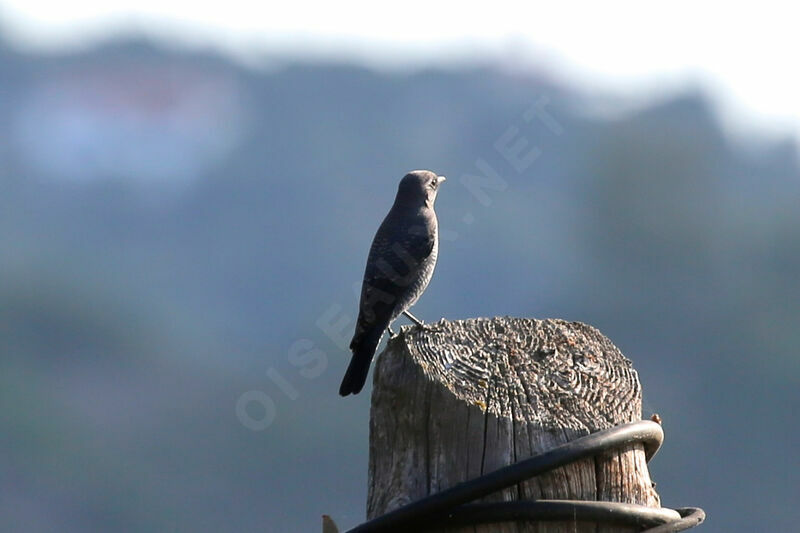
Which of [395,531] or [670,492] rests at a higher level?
[670,492]

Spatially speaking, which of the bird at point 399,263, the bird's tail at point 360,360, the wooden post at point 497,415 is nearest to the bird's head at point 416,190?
the bird at point 399,263

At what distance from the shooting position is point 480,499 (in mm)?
3092

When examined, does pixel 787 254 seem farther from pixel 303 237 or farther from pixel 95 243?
pixel 95 243

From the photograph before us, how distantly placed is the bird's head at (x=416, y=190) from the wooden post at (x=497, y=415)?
4512 mm

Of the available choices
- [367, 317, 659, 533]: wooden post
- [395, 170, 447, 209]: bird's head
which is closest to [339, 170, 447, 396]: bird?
[395, 170, 447, 209]: bird's head

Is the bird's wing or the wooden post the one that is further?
the bird's wing

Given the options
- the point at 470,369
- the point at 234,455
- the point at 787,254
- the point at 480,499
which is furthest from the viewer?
the point at 787,254

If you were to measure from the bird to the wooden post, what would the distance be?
3.28m

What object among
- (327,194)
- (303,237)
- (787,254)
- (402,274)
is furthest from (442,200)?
(402,274)

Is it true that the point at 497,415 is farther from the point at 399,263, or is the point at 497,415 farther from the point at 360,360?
the point at 399,263

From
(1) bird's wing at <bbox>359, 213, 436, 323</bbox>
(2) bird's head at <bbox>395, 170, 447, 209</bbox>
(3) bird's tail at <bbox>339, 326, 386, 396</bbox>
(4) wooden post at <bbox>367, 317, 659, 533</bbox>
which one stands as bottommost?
(4) wooden post at <bbox>367, 317, 659, 533</bbox>

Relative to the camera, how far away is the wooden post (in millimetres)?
→ 3131

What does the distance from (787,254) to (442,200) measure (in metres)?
10.4

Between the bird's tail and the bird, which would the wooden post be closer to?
the bird's tail
